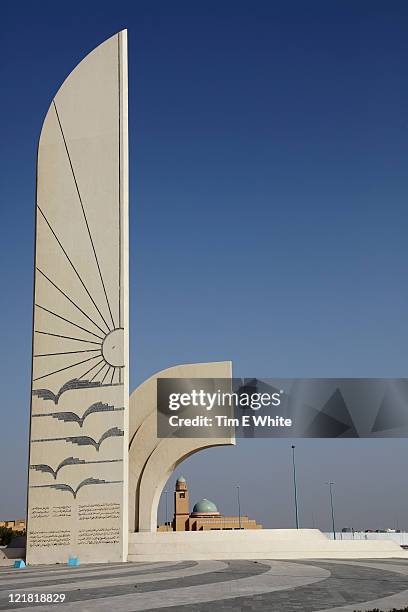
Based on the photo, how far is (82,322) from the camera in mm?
27250

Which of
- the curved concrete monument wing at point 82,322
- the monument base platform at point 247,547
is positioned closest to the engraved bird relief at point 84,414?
the curved concrete monument wing at point 82,322

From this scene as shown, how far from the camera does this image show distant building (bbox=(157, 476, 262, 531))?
48875mm

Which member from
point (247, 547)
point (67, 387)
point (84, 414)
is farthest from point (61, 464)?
point (247, 547)

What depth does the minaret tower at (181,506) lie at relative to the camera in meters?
50.5

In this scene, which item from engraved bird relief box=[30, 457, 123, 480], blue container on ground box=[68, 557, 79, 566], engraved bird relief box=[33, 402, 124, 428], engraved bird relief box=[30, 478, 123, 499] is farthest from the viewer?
engraved bird relief box=[33, 402, 124, 428]

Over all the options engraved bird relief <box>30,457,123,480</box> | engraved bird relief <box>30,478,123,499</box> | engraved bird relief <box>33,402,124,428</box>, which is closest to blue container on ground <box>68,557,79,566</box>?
engraved bird relief <box>30,478,123,499</box>

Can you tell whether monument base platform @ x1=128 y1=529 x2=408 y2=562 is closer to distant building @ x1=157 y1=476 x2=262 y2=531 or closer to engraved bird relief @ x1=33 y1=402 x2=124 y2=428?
engraved bird relief @ x1=33 y1=402 x2=124 y2=428

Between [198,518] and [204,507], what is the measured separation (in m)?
1.66

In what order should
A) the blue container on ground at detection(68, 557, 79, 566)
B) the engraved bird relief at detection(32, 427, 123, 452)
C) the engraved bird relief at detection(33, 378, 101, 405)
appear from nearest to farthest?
the blue container on ground at detection(68, 557, 79, 566)
the engraved bird relief at detection(32, 427, 123, 452)
the engraved bird relief at detection(33, 378, 101, 405)

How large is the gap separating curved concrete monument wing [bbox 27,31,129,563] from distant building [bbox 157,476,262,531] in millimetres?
24291

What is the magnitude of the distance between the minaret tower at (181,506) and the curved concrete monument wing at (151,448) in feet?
73.6

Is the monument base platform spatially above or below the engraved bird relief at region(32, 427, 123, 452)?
below

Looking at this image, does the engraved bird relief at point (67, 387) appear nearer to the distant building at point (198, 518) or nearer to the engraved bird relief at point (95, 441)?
the engraved bird relief at point (95, 441)

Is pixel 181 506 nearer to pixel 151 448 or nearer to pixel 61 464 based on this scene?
pixel 151 448
